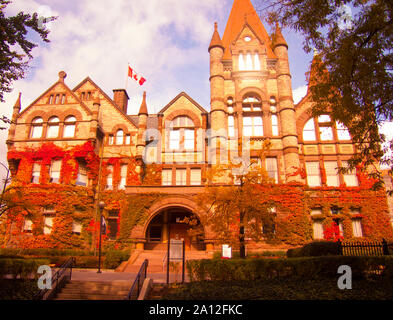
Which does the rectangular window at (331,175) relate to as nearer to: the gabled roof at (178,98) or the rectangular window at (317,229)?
the rectangular window at (317,229)

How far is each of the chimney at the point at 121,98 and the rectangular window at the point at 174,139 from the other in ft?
24.1

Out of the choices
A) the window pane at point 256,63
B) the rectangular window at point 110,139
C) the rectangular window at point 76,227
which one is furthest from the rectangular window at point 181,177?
the window pane at point 256,63

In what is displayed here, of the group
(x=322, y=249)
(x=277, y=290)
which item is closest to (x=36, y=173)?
(x=277, y=290)

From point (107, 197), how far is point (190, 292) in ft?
55.6

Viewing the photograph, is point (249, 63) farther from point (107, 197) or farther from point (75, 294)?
point (75, 294)

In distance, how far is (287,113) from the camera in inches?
→ 1085

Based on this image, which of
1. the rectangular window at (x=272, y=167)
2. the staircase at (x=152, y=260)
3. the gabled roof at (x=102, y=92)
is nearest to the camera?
the staircase at (x=152, y=260)

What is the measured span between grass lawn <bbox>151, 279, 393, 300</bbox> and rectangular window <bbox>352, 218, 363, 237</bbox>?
47.2 feet

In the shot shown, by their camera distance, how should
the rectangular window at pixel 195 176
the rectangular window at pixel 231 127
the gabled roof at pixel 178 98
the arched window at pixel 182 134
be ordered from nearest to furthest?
the rectangular window at pixel 195 176
the rectangular window at pixel 231 127
the arched window at pixel 182 134
the gabled roof at pixel 178 98

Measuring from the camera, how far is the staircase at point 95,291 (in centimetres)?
1227
